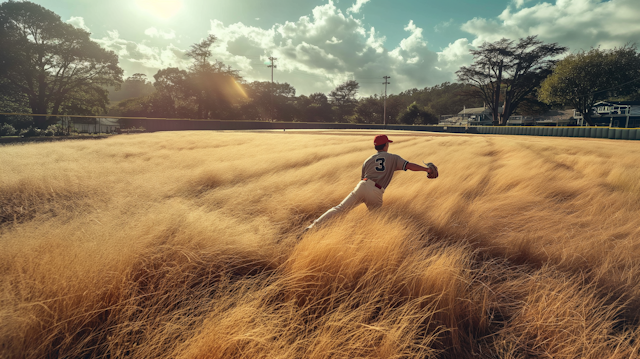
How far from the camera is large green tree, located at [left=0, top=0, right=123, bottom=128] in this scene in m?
34.3

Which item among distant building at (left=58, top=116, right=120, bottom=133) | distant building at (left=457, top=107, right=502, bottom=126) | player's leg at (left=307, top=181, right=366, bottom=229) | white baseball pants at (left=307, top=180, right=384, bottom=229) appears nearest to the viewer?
player's leg at (left=307, top=181, right=366, bottom=229)

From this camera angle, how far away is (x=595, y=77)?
143 ft

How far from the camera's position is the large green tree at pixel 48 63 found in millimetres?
34344

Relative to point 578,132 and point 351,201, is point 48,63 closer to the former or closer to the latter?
point 351,201

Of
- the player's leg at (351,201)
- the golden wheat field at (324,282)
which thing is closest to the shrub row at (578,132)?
the golden wheat field at (324,282)

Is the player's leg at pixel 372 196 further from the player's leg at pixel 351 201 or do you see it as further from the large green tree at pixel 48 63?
the large green tree at pixel 48 63

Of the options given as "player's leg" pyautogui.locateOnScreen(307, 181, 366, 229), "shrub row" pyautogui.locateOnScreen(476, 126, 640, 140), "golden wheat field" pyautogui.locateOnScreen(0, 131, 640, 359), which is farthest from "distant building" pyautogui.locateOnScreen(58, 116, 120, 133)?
"shrub row" pyautogui.locateOnScreen(476, 126, 640, 140)

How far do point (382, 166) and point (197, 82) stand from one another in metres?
64.3

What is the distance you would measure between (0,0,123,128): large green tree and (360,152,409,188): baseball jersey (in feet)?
146

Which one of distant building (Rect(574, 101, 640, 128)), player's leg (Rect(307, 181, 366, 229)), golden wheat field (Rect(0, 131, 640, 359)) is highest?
distant building (Rect(574, 101, 640, 128))

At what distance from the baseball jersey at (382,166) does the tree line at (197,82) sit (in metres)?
40.1

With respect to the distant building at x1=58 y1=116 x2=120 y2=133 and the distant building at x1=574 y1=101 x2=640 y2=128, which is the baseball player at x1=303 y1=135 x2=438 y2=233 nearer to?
the distant building at x1=58 y1=116 x2=120 y2=133

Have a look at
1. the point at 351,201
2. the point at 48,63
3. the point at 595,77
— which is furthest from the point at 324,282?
the point at 595,77

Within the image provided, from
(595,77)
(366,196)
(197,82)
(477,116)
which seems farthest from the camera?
(477,116)
